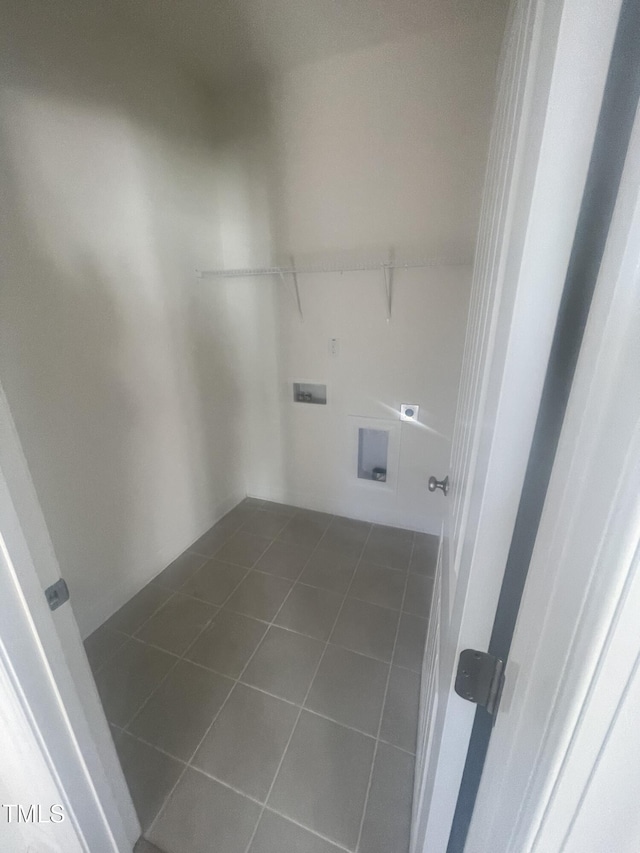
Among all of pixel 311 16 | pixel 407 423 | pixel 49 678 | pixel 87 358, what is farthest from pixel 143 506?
pixel 311 16

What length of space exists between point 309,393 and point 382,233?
111 centimetres

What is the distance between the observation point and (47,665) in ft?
2.28

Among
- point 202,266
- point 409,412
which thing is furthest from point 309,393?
point 202,266

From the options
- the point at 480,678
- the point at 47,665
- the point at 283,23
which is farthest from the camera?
the point at 283,23

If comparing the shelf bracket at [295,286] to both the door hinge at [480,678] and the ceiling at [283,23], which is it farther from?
the door hinge at [480,678]

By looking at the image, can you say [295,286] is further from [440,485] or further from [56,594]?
[56,594]

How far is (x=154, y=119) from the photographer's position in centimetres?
177

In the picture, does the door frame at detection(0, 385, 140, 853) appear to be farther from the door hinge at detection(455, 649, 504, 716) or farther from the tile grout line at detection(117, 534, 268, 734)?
the door hinge at detection(455, 649, 504, 716)

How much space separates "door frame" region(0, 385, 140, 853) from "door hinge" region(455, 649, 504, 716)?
0.79m

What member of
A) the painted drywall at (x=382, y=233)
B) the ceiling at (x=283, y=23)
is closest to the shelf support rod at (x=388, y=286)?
the painted drywall at (x=382, y=233)

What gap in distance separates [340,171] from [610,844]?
2.49 metres

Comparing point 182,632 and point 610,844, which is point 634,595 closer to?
point 610,844

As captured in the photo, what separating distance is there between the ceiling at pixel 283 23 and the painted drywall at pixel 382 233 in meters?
0.07

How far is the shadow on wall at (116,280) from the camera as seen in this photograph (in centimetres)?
132
